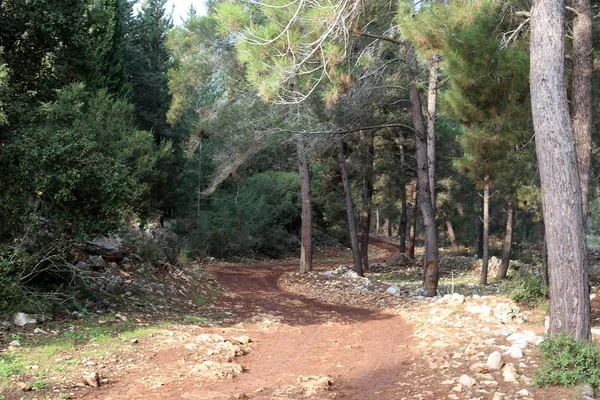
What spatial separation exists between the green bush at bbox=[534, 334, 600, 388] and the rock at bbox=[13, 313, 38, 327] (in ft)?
20.9

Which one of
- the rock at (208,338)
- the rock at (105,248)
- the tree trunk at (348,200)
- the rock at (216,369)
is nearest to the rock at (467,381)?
the rock at (216,369)

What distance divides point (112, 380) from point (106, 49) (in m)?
20.8

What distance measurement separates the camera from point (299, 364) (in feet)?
21.9

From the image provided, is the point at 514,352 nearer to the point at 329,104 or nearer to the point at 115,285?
the point at 329,104

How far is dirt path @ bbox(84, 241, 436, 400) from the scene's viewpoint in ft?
17.6

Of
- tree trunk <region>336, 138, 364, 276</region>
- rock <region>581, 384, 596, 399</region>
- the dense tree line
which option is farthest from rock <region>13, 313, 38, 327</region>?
tree trunk <region>336, 138, 364, 276</region>

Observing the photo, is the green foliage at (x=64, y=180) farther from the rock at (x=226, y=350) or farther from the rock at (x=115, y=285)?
the rock at (x=226, y=350)

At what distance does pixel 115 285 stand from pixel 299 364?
5.17 m

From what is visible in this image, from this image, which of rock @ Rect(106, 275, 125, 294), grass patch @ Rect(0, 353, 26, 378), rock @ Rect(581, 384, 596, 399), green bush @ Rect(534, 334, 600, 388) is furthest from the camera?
rock @ Rect(106, 275, 125, 294)

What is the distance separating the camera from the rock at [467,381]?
5.08 m

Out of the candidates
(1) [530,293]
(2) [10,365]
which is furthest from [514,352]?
(2) [10,365]

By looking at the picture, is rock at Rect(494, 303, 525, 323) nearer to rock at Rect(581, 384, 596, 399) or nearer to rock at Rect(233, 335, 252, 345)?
rock at Rect(581, 384, 596, 399)

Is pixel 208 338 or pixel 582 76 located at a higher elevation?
pixel 582 76

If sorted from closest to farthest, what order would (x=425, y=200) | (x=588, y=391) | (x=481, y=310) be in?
1. (x=588, y=391)
2. (x=481, y=310)
3. (x=425, y=200)
